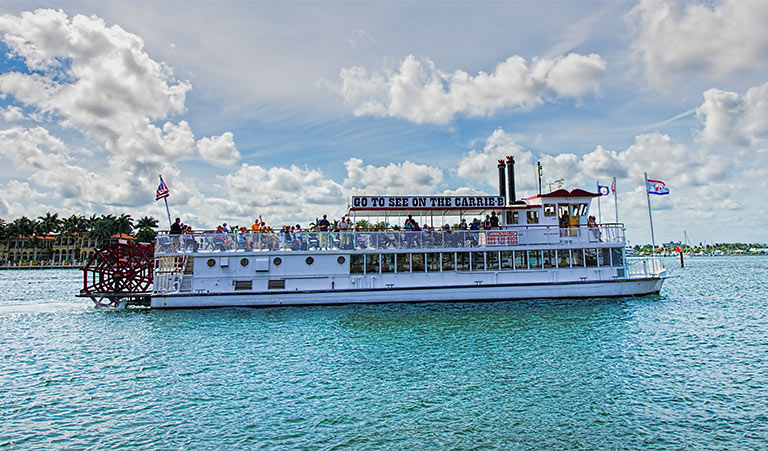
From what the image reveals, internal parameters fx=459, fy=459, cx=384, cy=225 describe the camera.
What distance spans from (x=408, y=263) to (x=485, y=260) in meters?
4.23

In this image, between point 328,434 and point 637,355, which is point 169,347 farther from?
point 637,355

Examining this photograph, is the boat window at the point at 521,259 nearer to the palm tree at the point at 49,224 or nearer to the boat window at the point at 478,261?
the boat window at the point at 478,261

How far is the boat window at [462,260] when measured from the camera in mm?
25312

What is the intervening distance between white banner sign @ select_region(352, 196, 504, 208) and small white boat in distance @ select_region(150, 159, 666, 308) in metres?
0.06

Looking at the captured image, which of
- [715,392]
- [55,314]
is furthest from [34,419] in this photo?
[55,314]

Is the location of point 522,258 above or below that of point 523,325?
above

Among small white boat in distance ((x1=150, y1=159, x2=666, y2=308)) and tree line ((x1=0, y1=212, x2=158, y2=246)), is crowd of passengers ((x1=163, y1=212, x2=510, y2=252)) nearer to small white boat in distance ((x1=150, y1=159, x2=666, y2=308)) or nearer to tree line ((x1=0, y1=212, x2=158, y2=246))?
small white boat in distance ((x1=150, y1=159, x2=666, y2=308))

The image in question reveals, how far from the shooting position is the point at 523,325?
18344 mm

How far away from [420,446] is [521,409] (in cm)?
279

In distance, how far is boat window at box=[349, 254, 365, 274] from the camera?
979 inches

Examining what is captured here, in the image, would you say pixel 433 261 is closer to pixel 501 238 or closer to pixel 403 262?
pixel 403 262

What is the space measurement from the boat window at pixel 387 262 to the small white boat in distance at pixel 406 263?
6 centimetres

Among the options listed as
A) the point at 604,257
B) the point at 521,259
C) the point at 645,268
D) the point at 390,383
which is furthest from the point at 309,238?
the point at 645,268

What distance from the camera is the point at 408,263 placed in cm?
2517
